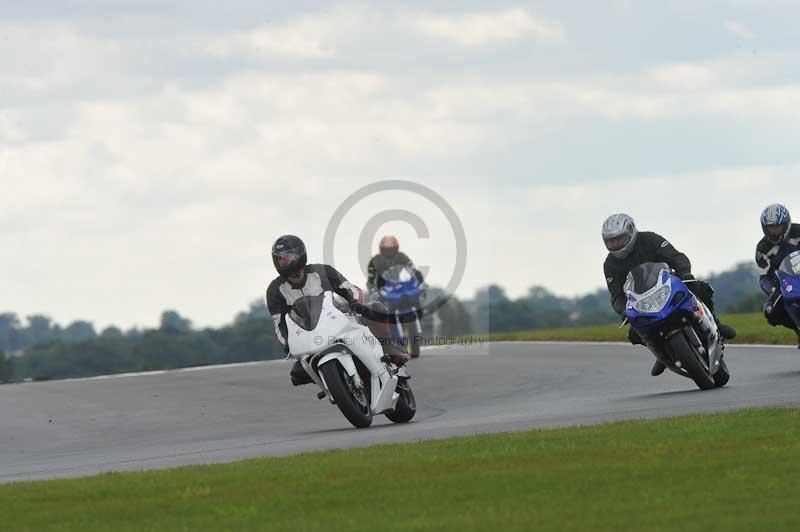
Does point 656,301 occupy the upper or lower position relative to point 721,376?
upper

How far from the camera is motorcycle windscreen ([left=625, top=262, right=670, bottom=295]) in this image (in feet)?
56.5

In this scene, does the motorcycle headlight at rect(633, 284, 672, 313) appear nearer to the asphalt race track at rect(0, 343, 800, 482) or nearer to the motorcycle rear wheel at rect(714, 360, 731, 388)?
the asphalt race track at rect(0, 343, 800, 482)

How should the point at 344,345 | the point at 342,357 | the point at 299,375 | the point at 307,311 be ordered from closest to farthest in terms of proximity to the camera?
the point at 342,357 → the point at 344,345 → the point at 307,311 → the point at 299,375

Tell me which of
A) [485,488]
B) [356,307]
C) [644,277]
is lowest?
[485,488]

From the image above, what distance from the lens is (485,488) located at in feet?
35.3

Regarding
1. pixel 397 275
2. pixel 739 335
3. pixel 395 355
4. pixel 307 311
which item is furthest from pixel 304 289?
pixel 739 335

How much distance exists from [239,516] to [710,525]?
115 inches

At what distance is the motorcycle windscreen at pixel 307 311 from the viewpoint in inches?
641

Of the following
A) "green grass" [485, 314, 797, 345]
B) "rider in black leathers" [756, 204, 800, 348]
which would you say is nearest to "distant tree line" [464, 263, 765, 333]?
"green grass" [485, 314, 797, 345]

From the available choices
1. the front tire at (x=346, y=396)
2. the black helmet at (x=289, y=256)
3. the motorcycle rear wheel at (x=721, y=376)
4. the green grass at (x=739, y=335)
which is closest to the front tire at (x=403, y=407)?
the front tire at (x=346, y=396)

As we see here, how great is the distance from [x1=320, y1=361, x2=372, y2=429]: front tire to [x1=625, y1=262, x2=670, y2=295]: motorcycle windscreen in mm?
3051

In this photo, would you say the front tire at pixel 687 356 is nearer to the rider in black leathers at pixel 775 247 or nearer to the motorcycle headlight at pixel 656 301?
the motorcycle headlight at pixel 656 301

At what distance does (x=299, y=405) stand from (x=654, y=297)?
6018mm

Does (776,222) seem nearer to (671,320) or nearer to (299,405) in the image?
(671,320)
